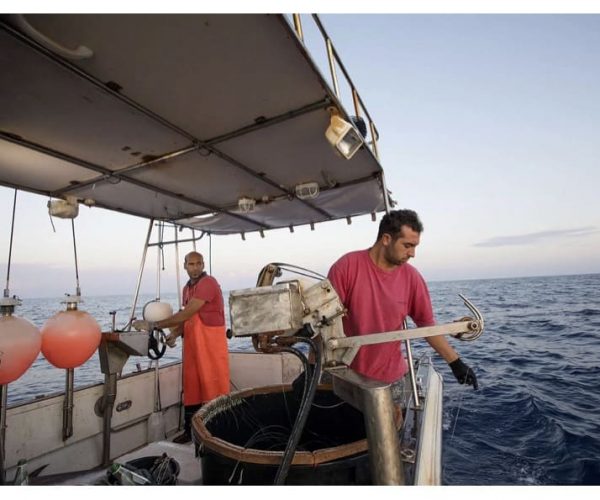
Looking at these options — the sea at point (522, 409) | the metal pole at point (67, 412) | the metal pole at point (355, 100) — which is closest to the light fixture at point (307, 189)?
the metal pole at point (355, 100)

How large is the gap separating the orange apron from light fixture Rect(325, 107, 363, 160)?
281 cm

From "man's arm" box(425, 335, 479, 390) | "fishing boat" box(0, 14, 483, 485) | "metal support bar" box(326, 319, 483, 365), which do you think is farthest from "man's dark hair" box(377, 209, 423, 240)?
"metal support bar" box(326, 319, 483, 365)

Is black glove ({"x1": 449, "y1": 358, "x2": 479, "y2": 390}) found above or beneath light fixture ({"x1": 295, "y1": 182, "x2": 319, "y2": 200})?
beneath

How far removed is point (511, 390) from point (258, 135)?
8.04 m

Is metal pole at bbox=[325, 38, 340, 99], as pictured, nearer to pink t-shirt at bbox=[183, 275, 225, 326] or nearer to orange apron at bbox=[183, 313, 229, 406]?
pink t-shirt at bbox=[183, 275, 225, 326]

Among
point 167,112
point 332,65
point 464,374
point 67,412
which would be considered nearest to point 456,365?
point 464,374

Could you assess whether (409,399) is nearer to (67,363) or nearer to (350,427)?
(350,427)

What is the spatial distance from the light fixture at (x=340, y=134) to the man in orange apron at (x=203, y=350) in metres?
2.53

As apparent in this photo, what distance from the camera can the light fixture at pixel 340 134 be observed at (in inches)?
84.4

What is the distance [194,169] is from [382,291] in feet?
6.65

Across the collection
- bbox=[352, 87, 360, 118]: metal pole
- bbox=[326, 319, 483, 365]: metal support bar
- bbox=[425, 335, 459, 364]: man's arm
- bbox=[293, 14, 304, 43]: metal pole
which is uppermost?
bbox=[352, 87, 360, 118]: metal pole

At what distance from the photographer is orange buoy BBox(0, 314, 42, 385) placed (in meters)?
2.11

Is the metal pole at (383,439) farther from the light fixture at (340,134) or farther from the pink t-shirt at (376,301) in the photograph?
the light fixture at (340,134)

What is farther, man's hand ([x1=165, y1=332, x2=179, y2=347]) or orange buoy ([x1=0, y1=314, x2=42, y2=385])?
man's hand ([x1=165, y1=332, x2=179, y2=347])
